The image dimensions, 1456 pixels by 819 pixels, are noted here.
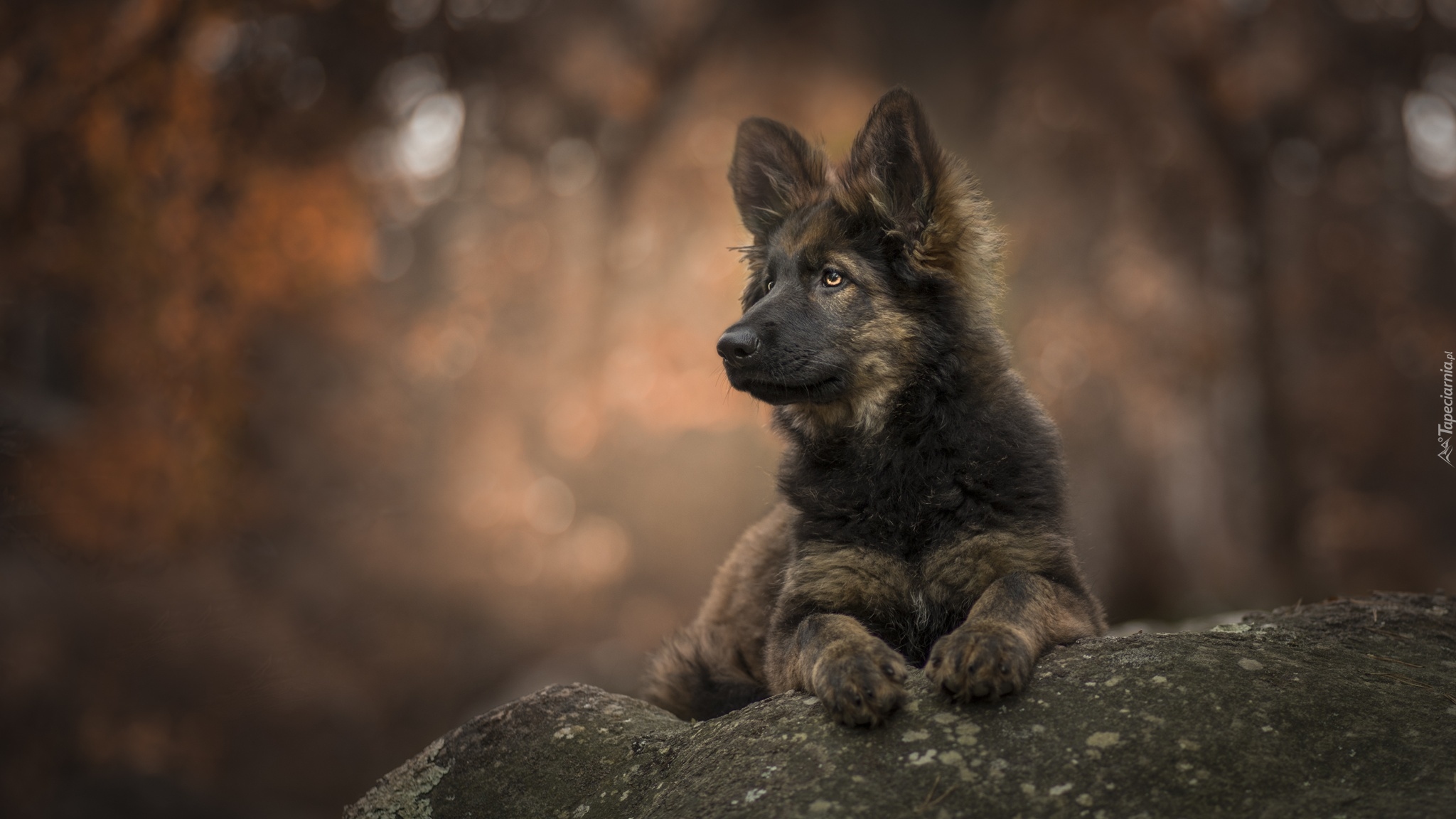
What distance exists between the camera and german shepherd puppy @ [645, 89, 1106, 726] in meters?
3.95

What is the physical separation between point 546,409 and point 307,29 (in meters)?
5.54

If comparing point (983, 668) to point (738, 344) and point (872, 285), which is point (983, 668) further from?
point (872, 285)

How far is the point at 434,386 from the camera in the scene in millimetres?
11633

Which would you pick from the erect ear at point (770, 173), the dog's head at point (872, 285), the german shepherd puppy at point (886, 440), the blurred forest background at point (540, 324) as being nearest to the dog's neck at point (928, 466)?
the german shepherd puppy at point (886, 440)

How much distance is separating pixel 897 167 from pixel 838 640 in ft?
8.11

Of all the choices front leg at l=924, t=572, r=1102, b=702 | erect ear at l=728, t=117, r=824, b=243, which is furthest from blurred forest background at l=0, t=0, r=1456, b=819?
front leg at l=924, t=572, r=1102, b=702

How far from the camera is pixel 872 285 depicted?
461 cm

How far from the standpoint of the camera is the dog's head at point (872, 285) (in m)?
4.41

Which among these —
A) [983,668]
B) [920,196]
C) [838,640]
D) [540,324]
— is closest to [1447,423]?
[920,196]

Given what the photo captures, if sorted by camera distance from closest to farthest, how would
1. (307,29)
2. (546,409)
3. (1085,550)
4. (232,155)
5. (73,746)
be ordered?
(1085,550)
(73,746)
(232,155)
(307,29)
(546,409)

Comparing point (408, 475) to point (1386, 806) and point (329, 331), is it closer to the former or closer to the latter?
point (329, 331)

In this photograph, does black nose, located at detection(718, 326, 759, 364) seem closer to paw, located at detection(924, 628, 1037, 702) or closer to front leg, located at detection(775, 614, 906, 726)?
front leg, located at detection(775, 614, 906, 726)

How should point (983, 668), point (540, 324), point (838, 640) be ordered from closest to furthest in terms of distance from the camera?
point (983, 668) → point (838, 640) → point (540, 324)

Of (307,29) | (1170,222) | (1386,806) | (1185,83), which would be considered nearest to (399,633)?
(307,29)
